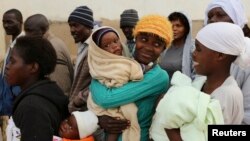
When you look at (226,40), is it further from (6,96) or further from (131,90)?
(6,96)

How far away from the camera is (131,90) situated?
8.54 feet

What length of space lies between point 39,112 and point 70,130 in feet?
0.77

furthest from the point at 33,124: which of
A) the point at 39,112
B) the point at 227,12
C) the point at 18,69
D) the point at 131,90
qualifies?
the point at 227,12

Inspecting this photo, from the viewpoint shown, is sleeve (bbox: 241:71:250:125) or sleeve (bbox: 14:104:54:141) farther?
sleeve (bbox: 241:71:250:125)

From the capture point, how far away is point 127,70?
2652 millimetres

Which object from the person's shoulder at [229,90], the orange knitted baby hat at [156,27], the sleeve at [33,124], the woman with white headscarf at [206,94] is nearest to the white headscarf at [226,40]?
the woman with white headscarf at [206,94]

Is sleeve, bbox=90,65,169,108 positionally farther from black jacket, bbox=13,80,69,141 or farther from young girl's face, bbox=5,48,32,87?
young girl's face, bbox=5,48,32,87

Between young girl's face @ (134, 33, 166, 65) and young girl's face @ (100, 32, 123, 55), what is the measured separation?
0.12m

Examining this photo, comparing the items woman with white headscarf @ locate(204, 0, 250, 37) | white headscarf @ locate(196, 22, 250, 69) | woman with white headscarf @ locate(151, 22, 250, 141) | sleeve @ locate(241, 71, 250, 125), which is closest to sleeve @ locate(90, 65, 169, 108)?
woman with white headscarf @ locate(151, 22, 250, 141)

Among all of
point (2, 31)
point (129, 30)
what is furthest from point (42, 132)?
point (2, 31)

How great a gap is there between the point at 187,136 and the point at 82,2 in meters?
5.80

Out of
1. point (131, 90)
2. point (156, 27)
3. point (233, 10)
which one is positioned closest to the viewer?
point (131, 90)

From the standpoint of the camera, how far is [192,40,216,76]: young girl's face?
252cm

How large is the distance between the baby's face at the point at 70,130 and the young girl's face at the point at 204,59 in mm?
737
